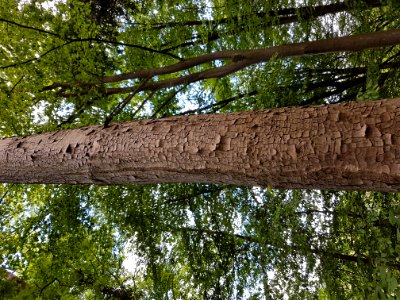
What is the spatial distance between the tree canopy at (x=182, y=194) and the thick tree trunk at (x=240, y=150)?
237 centimetres

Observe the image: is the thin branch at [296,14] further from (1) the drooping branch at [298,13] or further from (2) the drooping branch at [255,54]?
(2) the drooping branch at [255,54]

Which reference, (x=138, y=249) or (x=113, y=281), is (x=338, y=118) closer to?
(x=138, y=249)

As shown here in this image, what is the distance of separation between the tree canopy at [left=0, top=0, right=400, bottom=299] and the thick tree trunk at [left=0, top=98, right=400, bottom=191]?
2.37 metres

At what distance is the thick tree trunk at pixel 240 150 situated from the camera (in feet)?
6.03

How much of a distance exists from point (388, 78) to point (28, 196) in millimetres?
5865

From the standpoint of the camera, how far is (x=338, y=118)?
1.96 m

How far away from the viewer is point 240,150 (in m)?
2.15

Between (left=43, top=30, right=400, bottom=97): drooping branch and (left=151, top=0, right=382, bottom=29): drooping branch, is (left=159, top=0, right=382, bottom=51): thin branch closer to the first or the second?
(left=151, top=0, right=382, bottom=29): drooping branch

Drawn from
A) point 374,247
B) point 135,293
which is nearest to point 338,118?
point 374,247

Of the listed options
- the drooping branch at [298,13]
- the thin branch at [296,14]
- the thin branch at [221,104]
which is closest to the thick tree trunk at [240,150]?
the thin branch at [221,104]

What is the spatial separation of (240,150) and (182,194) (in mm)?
4374

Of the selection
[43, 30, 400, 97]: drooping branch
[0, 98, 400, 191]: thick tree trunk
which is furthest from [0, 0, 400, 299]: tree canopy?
[0, 98, 400, 191]: thick tree trunk

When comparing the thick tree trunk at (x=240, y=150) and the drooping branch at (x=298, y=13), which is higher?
the drooping branch at (x=298, y=13)

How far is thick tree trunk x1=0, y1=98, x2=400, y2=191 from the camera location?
1838 millimetres
